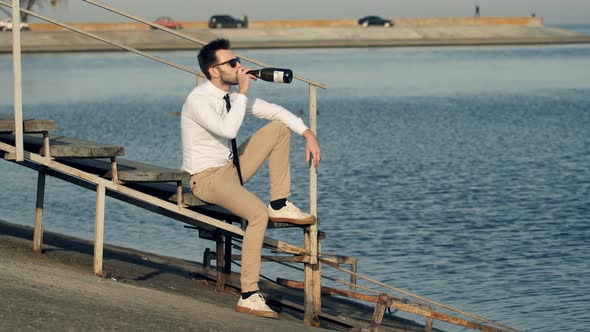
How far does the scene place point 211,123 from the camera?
7496mm

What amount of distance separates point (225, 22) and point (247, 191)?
96.3 metres

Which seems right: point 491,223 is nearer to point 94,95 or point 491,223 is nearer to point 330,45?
point 94,95

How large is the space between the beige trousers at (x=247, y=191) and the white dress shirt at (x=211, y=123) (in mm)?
67

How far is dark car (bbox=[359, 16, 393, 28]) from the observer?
108287mm

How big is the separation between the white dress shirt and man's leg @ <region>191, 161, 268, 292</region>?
4.1 inches

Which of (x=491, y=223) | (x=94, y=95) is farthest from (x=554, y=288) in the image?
(x=94, y=95)

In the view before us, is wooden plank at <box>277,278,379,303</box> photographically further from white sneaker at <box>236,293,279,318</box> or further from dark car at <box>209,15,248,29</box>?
dark car at <box>209,15,248,29</box>

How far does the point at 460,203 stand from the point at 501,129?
1532 centimetres

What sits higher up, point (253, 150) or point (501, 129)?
point (253, 150)

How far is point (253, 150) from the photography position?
7961 mm

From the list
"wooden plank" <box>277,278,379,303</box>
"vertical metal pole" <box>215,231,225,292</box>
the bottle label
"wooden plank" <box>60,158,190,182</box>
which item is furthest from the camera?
"vertical metal pole" <box>215,231,225,292</box>

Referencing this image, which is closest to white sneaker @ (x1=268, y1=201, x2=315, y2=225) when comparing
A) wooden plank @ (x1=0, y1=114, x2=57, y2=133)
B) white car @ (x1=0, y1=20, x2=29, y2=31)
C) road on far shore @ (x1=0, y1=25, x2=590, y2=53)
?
wooden plank @ (x1=0, y1=114, x2=57, y2=133)

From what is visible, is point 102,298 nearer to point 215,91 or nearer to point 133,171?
point 133,171

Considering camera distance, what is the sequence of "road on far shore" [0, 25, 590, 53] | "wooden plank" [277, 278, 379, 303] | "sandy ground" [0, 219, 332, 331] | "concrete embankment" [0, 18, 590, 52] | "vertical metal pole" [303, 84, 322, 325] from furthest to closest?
"concrete embankment" [0, 18, 590, 52], "road on far shore" [0, 25, 590, 53], "wooden plank" [277, 278, 379, 303], "vertical metal pole" [303, 84, 322, 325], "sandy ground" [0, 219, 332, 331]
